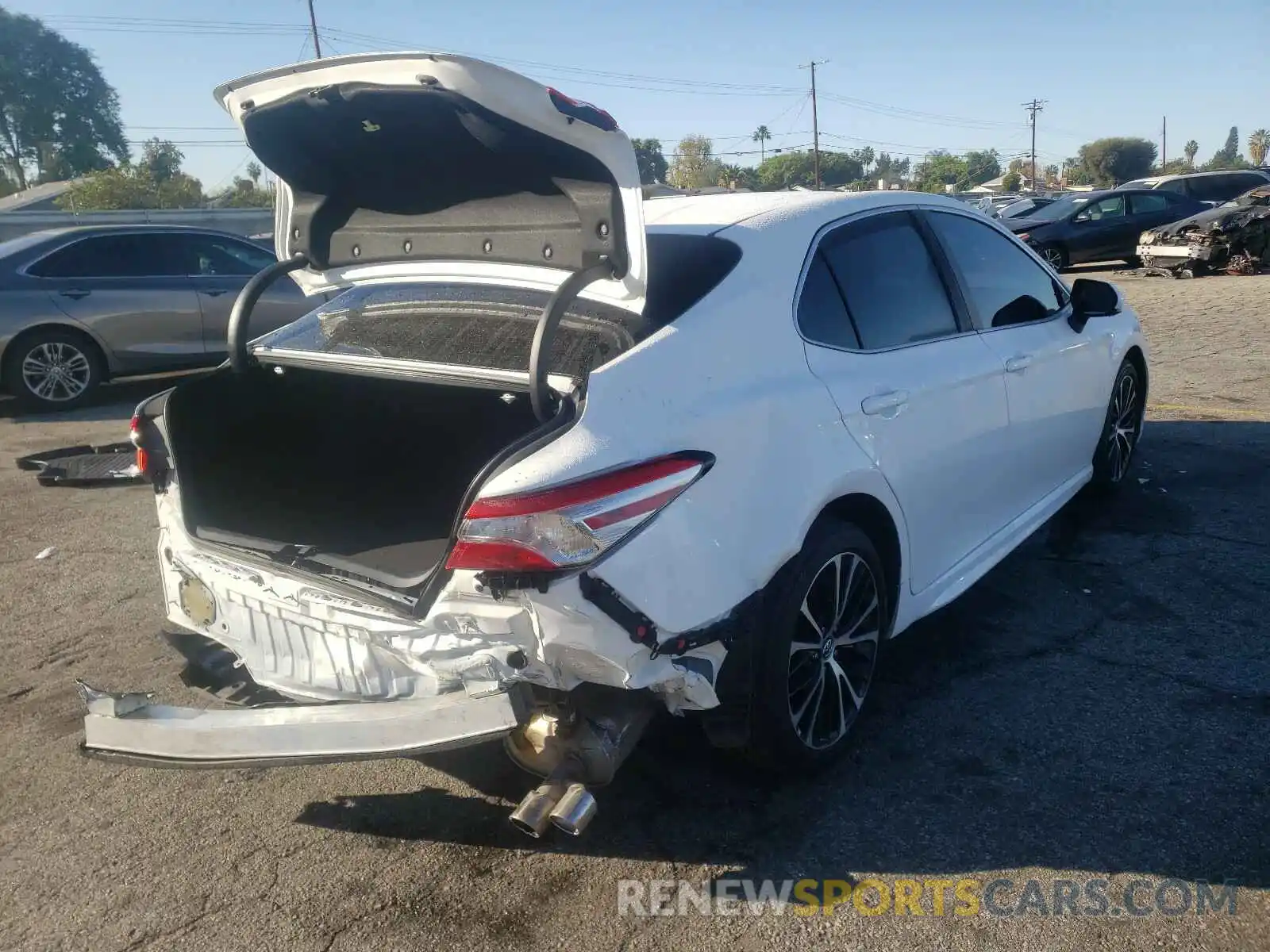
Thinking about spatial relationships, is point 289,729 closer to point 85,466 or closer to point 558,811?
point 558,811

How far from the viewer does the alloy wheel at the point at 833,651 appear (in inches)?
117

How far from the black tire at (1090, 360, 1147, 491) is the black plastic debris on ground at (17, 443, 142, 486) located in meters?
5.89

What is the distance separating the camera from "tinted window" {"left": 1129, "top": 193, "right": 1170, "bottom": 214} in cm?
2000

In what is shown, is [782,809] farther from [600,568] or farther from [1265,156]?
[1265,156]

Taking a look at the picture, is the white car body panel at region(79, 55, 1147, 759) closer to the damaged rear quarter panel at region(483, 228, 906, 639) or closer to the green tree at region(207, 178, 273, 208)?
the damaged rear quarter panel at region(483, 228, 906, 639)

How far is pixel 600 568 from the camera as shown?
7.62 ft

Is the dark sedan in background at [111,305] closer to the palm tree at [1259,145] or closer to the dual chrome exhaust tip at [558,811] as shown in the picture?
the dual chrome exhaust tip at [558,811]

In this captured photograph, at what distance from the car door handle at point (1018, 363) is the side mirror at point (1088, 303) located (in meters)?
0.71

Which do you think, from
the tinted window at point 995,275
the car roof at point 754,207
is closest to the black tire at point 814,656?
the car roof at point 754,207

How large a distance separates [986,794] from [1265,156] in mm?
134211

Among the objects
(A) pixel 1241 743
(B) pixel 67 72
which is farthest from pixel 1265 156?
(A) pixel 1241 743

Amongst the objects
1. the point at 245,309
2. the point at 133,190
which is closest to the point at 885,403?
the point at 245,309

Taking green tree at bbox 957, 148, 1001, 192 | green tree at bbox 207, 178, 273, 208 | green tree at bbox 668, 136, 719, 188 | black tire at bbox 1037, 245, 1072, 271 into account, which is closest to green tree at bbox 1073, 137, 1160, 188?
green tree at bbox 957, 148, 1001, 192

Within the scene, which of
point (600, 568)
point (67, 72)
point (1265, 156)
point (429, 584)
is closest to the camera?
point (600, 568)
